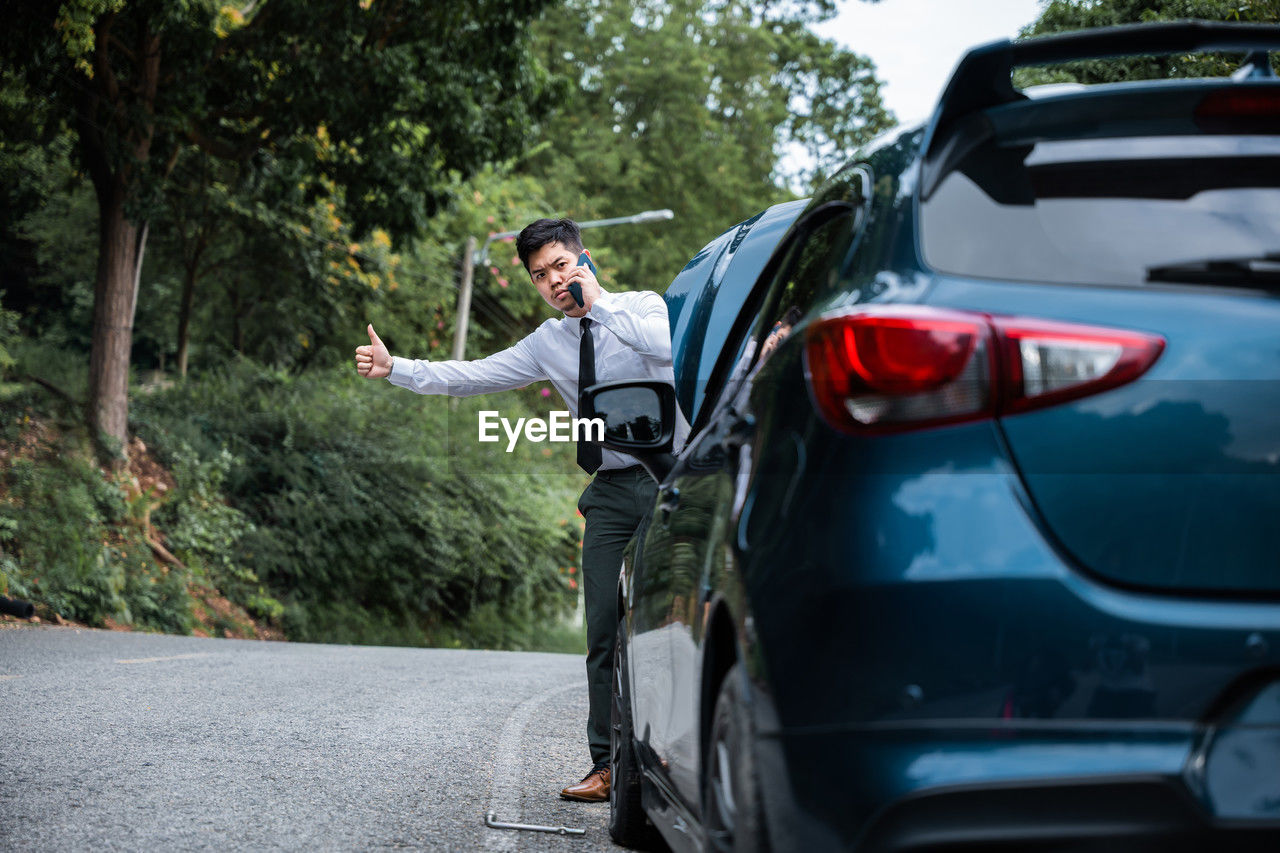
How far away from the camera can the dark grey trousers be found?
18.5 feet

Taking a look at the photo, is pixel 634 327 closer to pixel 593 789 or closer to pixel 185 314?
pixel 593 789

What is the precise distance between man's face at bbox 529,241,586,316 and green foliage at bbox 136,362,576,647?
577 inches

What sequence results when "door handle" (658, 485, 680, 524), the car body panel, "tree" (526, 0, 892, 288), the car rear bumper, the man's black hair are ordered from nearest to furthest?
the car rear bumper
"door handle" (658, 485, 680, 524)
the car body panel
the man's black hair
"tree" (526, 0, 892, 288)

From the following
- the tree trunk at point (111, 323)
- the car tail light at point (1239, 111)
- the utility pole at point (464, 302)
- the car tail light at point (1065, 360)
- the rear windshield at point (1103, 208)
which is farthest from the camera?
the utility pole at point (464, 302)

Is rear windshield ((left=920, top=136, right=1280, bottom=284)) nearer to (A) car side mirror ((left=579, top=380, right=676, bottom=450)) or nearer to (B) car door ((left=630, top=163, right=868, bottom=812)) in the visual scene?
(B) car door ((left=630, top=163, right=868, bottom=812))

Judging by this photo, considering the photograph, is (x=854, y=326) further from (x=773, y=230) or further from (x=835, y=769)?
(x=773, y=230)

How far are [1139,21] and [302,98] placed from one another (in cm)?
1075

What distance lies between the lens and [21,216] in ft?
92.8

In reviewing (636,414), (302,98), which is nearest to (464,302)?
(302,98)

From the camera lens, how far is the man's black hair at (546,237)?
5.77 metres

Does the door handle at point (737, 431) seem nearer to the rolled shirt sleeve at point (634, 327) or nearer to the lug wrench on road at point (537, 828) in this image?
the lug wrench on road at point (537, 828)

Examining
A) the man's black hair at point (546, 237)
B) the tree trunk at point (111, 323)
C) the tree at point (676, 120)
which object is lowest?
the man's black hair at point (546, 237)

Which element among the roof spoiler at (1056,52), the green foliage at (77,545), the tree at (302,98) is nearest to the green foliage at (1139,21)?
the roof spoiler at (1056,52)

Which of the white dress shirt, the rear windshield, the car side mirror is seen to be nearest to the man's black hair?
the white dress shirt
